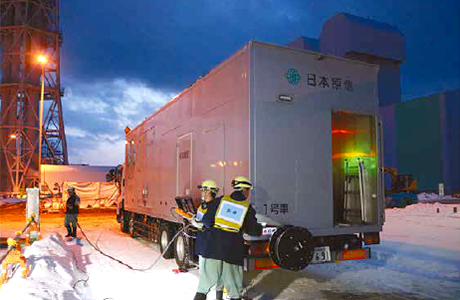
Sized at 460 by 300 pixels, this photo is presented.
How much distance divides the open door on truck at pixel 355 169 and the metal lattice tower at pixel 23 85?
1724 inches

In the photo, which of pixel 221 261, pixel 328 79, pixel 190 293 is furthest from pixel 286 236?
pixel 328 79

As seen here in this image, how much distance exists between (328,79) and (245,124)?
1.85 m

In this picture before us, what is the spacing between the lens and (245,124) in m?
6.09

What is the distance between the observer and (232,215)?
5.18 m

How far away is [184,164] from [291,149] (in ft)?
9.40

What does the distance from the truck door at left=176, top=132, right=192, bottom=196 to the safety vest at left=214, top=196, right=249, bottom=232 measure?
297 cm

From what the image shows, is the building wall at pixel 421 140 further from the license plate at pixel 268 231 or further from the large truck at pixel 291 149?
the license plate at pixel 268 231

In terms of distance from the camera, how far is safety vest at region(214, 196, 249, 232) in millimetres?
5168

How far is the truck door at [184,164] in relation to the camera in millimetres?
8195

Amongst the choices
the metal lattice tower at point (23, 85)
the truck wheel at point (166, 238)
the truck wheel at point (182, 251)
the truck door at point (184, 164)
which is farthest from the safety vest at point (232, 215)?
the metal lattice tower at point (23, 85)

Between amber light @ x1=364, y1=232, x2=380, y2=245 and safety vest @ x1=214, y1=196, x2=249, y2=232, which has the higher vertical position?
safety vest @ x1=214, y1=196, x2=249, y2=232

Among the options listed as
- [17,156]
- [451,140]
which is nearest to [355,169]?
[451,140]

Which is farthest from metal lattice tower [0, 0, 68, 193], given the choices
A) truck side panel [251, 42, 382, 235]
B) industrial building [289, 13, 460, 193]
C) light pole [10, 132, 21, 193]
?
truck side panel [251, 42, 382, 235]

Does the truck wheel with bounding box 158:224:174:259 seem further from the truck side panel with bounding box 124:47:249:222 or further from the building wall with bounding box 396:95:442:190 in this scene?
the building wall with bounding box 396:95:442:190
